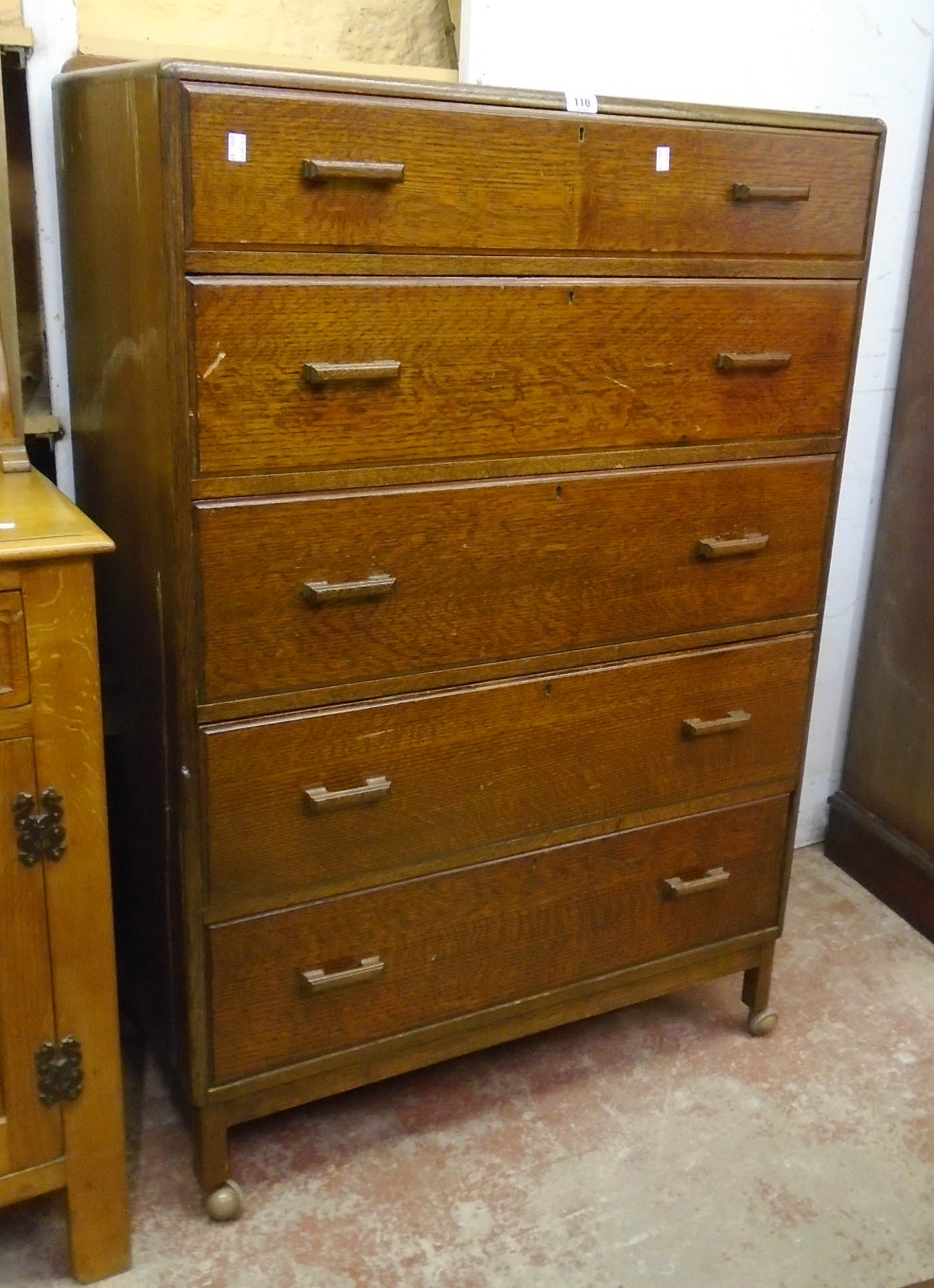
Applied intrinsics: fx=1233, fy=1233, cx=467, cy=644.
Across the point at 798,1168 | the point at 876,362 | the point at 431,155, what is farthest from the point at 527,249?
the point at 798,1168

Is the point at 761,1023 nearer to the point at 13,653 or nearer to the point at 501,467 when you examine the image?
the point at 501,467

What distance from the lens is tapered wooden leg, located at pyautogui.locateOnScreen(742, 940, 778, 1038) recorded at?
198 centimetres

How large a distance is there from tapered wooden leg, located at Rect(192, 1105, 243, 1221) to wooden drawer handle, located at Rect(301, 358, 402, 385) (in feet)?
3.02

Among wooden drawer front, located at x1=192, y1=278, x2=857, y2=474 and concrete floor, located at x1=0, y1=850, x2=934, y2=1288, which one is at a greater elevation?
wooden drawer front, located at x1=192, y1=278, x2=857, y2=474

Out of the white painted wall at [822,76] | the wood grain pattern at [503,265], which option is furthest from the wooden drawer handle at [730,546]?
the white painted wall at [822,76]

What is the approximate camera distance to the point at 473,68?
1.79 m

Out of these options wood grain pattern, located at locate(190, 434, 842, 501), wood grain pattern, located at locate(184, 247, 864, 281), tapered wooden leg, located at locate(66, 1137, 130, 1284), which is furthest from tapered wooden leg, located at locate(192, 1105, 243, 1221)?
wood grain pattern, located at locate(184, 247, 864, 281)

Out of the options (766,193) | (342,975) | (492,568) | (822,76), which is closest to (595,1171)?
(342,975)

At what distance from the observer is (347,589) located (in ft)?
4.58

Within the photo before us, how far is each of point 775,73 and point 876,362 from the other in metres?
0.54

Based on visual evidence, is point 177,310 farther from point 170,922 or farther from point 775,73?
point 775,73

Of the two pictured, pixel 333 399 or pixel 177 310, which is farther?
pixel 333 399

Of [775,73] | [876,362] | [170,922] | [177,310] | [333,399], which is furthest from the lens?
[876,362]

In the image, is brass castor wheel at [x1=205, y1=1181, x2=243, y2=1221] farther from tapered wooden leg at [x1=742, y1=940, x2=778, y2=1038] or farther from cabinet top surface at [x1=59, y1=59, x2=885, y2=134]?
cabinet top surface at [x1=59, y1=59, x2=885, y2=134]
